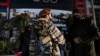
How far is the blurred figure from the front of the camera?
4.38 m

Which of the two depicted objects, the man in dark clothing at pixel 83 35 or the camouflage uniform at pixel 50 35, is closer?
the camouflage uniform at pixel 50 35

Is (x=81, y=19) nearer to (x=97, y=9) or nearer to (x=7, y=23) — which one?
(x=7, y=23)

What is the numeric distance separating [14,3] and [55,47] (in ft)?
22.7

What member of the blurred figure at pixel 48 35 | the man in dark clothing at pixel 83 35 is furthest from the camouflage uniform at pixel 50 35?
the man in dark clothing at pixel 83 35

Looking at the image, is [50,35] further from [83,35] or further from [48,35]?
[83,35]

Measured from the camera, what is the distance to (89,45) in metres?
5.07

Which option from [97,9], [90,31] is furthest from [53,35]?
[97,9]

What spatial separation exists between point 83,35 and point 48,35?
877mm

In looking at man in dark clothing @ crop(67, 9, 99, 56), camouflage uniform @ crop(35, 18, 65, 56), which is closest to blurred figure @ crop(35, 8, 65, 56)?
camouflage uniform @ crop(35, 18, 65, 56)

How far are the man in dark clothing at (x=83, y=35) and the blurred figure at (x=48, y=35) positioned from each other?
0.73 m

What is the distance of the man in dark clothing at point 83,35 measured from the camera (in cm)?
504

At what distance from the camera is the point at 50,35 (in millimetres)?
4379

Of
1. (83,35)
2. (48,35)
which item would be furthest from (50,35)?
(83,35)

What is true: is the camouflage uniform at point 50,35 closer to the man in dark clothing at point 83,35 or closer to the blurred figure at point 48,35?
the blurred figure at point 48,35
